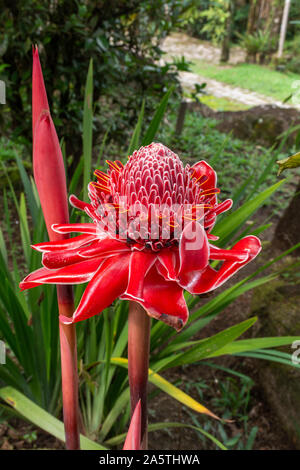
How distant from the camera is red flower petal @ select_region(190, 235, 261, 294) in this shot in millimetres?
310

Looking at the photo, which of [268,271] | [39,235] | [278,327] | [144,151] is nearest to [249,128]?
[268,271]

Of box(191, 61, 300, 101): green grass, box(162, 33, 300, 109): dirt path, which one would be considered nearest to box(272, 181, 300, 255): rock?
box(162, 33, 300, 109): dirt path

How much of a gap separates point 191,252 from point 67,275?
0.34 ft

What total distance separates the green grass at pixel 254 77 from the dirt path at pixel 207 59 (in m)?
0.18

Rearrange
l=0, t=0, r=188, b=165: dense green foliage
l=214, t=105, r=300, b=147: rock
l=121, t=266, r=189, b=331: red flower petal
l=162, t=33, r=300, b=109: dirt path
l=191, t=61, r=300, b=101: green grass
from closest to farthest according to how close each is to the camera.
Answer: l=121, t=266, r=189, b=331: red flower petal, l=0, t=0, r=188, b=165: dense green foliage, l=214, t=105, r=300, b=147: rock, l=162, t=33, r=300, b=109: dirt path, l=191, t=61, r=300, b=101: green grass

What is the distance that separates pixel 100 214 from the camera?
390 mm

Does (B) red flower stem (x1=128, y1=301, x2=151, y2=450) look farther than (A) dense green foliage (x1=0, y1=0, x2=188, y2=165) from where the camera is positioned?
No

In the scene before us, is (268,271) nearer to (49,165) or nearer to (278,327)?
(278,327)

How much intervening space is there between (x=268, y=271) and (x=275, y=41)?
9.23 meters

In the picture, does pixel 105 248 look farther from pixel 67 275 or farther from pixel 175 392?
pixel 175 392

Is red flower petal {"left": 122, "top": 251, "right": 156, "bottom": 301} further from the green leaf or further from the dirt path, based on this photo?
the dirt path

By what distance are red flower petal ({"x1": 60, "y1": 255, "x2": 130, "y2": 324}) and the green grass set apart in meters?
6.01

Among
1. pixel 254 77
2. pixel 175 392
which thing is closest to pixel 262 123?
pixel 175 392

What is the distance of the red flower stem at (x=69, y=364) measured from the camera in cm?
39
